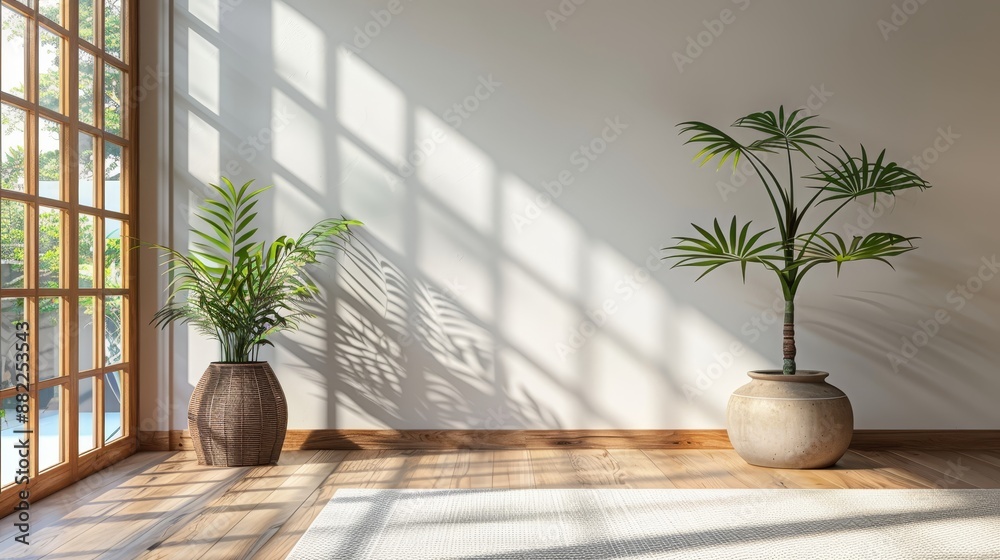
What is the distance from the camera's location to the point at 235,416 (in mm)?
3166

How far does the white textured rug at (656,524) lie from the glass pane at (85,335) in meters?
1.13

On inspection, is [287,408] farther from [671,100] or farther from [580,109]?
[671,100]

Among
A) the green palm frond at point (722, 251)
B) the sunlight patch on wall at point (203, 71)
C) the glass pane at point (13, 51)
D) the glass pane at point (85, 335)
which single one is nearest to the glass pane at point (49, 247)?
the glass pane at point (85, 335)

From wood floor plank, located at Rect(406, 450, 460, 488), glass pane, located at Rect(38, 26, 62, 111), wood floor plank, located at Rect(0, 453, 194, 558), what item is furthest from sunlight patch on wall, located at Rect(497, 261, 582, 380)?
glass pane, located at Rect(38, 26, 62, 111)

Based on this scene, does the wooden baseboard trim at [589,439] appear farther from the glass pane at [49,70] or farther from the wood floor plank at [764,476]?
the glass pane at [49,70]

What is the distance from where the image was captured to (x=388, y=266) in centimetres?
366

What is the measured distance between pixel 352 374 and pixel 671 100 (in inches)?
74.3

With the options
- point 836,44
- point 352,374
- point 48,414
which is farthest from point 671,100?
point 48,414

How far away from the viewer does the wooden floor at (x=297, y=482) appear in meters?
2.21

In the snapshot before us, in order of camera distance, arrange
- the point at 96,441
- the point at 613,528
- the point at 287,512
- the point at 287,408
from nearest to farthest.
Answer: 1. the point at 613,528
2. the point at 287,512
3. the point at 96,441
4. the point at 287,408

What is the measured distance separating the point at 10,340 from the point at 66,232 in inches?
21.6

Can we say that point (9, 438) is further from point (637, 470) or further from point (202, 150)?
point (637, 470)

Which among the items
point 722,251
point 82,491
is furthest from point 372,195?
point 82,491

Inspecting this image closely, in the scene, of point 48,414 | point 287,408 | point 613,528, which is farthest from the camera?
point 287,408
